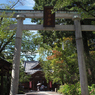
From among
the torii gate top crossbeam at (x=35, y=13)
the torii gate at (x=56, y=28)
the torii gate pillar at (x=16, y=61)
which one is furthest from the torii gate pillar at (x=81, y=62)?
the torii gate pillar at (x=16, y=61)

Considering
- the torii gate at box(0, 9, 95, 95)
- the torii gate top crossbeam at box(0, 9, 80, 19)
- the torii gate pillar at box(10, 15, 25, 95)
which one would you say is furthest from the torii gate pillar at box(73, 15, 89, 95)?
the torii gate pillar at box(10, 15, 25, 95)

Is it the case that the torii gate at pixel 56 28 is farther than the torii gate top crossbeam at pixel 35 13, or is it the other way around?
the torii gate top crossbeam at pixel 35 13

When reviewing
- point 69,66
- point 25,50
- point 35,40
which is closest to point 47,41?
point 35,40

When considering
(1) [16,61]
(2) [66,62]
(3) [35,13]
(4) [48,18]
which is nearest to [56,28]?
(4) [48,18]

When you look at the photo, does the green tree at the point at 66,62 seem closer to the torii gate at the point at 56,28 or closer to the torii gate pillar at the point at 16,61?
the torii gate at the point at 56,28

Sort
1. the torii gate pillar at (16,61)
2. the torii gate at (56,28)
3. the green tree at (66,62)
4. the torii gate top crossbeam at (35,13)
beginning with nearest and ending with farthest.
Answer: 1. the torii gate pillar at (16,61)
2. the torii gate at (56,28)
3. the torii gate top crossbeam at (35,13)
4. the green tree at (66,62)

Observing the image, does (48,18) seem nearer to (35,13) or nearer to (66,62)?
(35,13)

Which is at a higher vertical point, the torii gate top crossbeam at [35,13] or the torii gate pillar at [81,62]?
the torii gate top crossbeam at [35,13]

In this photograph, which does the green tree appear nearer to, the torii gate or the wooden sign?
the torii gate

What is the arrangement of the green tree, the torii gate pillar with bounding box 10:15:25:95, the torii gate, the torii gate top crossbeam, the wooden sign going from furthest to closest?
1. the green tree
2. the torii gate top crossbeam
3. the wooden sign
4. the torii gate
5. the torii gate pillar with bounding box 10:15:25:95

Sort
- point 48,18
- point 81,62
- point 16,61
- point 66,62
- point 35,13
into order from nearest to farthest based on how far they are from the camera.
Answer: point 16,61
point 81,62
point 48,18
point 35,13
point 66,62

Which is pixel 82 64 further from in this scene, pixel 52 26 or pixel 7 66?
pixel 7 66

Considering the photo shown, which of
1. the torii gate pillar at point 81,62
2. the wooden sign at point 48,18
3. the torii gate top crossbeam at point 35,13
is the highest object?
the torii gate top crossbeam at point 35,13

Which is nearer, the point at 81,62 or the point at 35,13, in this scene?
the point at 81,62
